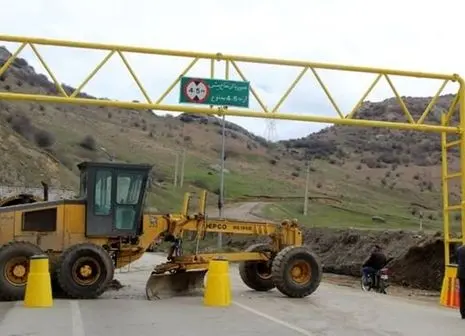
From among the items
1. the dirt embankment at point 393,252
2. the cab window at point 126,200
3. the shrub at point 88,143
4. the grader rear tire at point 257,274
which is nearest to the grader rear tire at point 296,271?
the grader rear tire at point 257,274

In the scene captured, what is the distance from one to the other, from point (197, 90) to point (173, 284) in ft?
16.1

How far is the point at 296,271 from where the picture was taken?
19375mm

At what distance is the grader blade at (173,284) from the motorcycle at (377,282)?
774cm

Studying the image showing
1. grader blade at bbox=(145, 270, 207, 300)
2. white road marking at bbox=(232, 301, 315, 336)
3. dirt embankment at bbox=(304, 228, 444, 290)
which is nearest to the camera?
white road marking at bbox=(232, 301, 315, 336)

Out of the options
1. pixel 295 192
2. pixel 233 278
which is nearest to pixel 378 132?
pixel 295 192

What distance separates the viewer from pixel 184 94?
18703 mm

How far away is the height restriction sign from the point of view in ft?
61.6

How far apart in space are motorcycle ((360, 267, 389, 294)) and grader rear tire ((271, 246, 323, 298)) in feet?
18.8

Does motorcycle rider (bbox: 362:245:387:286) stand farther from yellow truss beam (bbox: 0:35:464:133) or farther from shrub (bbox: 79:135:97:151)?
shrub (bbox: 79:135:97:151)

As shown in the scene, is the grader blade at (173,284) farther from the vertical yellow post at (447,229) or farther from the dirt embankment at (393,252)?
the dirt embankment at (393,252)

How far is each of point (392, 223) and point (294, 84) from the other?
4646 centimetres

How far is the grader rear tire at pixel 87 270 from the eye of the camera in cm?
1748

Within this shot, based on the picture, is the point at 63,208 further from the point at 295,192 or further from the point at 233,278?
the point at 295,192

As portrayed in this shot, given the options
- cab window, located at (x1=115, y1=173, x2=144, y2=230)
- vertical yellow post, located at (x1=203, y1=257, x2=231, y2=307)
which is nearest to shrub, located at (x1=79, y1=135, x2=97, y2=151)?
cab window, located at (x1=115, y1=173, x2=144, y2=230)
